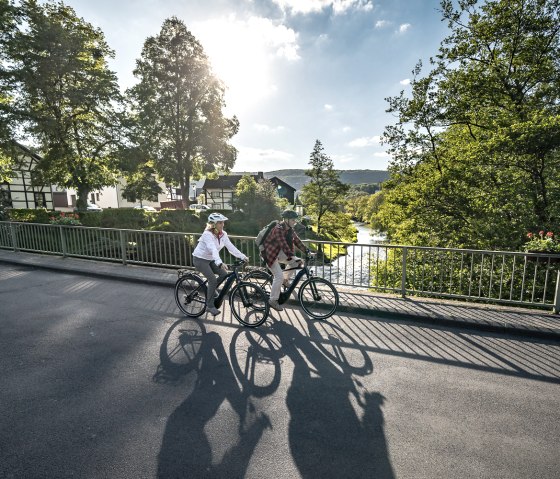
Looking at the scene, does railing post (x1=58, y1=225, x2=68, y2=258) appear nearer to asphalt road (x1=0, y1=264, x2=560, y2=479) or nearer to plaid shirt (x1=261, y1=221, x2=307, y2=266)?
asphalt road (x1=0, y1=264, x2=560, y2=479)

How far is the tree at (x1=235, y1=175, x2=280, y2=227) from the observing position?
34625 mm

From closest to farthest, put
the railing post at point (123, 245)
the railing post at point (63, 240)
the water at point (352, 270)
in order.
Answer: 1. the water at point (352, 270)
2. the railing post at point (123, 245)
3. the railing post at point (63, 240)

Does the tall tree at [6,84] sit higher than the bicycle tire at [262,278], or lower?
higher

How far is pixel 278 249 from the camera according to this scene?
5668mm

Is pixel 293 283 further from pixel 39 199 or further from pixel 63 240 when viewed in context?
pixel 39 199

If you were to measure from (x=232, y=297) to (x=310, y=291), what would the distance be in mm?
1472

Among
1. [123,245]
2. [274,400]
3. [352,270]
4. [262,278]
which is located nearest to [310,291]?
[262,278]

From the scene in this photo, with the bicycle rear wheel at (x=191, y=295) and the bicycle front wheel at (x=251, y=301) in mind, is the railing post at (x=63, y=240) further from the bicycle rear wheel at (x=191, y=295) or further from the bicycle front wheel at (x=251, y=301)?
the bicycle front wheel at (x=251, y=301)

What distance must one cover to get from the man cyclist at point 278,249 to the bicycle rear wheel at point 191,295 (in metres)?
1.34

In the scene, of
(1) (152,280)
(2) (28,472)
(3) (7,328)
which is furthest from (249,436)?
(1) (152,280)

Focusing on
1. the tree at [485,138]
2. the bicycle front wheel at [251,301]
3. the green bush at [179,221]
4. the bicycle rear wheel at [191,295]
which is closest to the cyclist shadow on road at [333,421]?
the bicycle front wheel at [251,301]

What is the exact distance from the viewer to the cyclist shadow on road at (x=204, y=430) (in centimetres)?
252

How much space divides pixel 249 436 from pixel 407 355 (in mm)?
2601

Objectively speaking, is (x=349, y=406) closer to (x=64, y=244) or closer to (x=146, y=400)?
(x=146, y=400)
